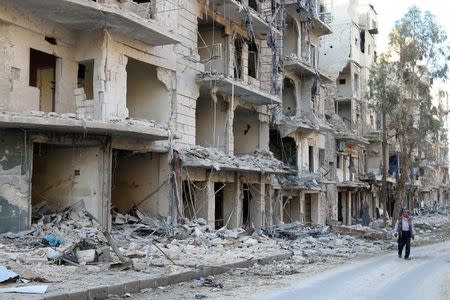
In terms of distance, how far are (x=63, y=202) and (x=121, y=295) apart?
8787 millimetres

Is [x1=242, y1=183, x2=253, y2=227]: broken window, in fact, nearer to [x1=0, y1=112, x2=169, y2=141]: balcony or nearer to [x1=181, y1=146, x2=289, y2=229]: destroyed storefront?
[x1=181, y1=146, x2=289, y2=229]: destroyed storefront

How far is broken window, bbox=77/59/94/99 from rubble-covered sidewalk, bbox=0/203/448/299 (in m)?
4.58

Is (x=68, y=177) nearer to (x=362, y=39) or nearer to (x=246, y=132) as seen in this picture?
(x=246, y=132)

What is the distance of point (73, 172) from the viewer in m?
18.3

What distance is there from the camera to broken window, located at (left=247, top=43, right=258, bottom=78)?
2975 cm

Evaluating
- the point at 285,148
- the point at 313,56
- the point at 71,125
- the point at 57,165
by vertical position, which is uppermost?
the point at 313,56

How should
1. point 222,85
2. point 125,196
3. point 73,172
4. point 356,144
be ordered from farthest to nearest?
point 356,144 → point 222,85 → point 125,196 → point 73,172

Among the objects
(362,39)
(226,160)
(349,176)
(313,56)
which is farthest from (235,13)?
(362,39)

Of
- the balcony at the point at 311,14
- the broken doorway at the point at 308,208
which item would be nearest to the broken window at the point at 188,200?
the balcony at the point at 311,14

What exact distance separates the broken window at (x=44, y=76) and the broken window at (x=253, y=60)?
12375 mm

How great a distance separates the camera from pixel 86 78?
20.5 meters

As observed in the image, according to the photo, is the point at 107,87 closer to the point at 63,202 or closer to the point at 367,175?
the point at 63,202

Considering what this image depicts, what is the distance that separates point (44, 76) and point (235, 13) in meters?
9.53

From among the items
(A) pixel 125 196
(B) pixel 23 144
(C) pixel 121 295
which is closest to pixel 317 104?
(A) pixel 125 196
